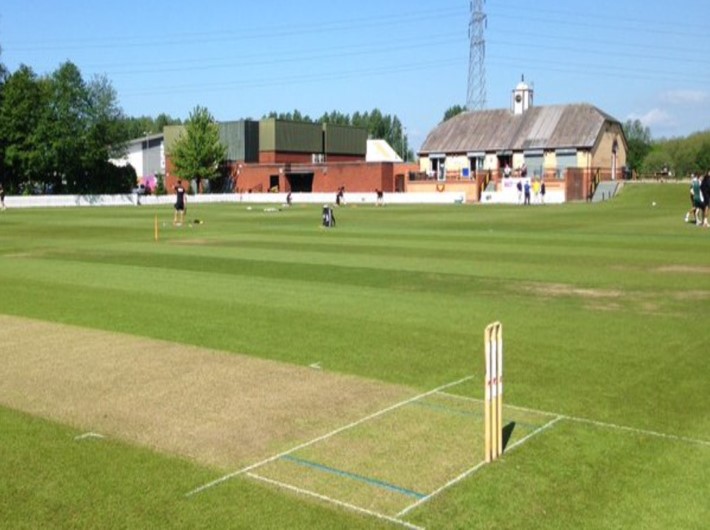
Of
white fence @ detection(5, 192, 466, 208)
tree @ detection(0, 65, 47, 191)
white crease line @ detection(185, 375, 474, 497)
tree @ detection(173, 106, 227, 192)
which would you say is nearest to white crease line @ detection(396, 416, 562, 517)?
white crease line @ detection(185, 375, 474, 497)

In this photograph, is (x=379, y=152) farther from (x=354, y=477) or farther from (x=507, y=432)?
(x=354, y=477)

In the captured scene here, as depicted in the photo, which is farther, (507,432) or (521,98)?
(521,98)

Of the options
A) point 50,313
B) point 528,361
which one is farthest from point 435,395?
point 50,313

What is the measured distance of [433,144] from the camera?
86812mm

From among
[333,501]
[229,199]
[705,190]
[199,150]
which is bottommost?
[333,501]

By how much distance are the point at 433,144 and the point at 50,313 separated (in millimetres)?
75851

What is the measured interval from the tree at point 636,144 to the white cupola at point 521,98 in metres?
17.0

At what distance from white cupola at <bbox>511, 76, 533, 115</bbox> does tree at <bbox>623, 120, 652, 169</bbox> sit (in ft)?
55.8

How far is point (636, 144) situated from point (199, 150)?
8000 centimetres

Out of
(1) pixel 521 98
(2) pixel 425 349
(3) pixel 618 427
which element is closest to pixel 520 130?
(1) pixel 521 98

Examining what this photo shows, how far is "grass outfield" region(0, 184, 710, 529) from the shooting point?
5.58 metres

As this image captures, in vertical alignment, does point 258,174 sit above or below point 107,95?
below

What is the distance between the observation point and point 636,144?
440 ft

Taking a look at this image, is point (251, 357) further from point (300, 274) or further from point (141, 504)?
point (300, 274)
